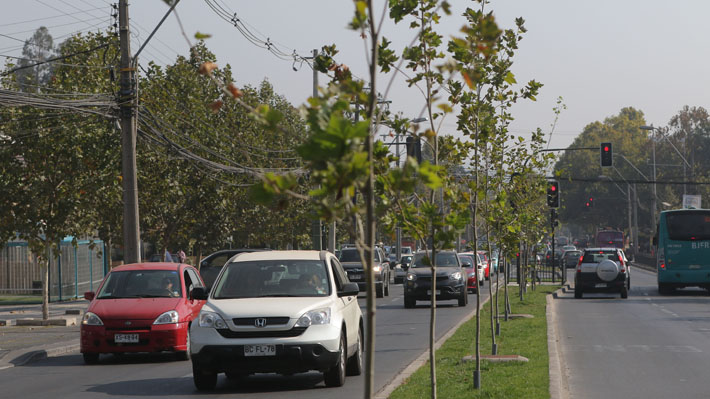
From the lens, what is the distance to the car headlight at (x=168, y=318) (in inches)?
640

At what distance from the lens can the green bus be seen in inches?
1523

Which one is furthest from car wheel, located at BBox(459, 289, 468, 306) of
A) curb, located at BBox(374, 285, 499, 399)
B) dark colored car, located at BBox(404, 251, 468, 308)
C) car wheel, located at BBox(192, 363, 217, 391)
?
car wheel, located at BBox(192, 363, 217, 391)

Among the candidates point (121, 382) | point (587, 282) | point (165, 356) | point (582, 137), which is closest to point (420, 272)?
point (587, 282)

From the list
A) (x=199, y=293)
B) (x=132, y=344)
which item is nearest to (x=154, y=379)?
(x=199, y=293)

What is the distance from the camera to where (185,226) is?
118ft

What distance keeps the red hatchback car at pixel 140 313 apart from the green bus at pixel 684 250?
25601mm

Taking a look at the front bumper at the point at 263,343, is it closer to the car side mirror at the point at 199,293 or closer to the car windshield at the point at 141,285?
the car side mirror at the point at 199,293

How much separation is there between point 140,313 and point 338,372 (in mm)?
4693

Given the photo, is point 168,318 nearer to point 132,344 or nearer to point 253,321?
point 132,344

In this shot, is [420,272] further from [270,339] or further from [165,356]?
[270,339]

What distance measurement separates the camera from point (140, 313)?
53.3 feet

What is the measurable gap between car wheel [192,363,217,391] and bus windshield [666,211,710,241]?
29.7 m

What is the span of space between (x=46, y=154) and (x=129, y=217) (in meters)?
3.10

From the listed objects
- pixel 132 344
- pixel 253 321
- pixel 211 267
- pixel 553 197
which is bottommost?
pixel 132 344
